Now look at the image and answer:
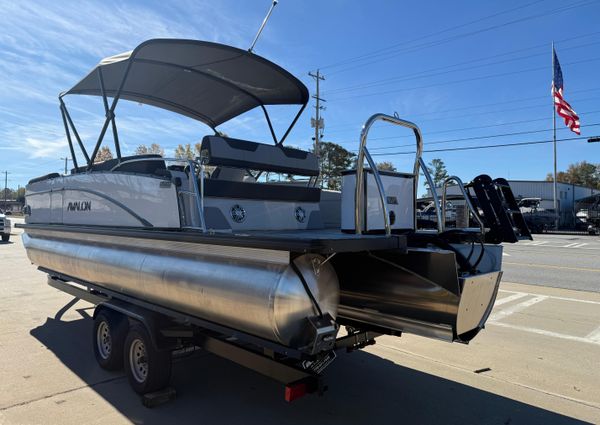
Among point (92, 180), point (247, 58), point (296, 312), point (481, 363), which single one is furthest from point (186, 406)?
point (247, 58)

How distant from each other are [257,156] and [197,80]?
2090mm

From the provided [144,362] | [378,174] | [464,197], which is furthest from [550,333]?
[144,362]

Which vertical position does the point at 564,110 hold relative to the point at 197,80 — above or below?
above

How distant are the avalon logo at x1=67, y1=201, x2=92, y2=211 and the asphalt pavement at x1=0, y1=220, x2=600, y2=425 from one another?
1.62m

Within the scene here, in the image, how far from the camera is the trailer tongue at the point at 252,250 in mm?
2941

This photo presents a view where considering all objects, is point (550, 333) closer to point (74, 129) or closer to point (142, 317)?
point (142, 317)

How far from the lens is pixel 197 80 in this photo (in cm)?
625

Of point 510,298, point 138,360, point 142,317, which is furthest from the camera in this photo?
point 510,298

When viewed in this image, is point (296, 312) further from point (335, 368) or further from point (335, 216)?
point (335, 216)

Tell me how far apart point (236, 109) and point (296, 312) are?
195 inches

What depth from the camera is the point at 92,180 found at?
16.9 ft

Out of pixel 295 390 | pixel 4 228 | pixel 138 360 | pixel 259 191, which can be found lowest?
pixel 138 360

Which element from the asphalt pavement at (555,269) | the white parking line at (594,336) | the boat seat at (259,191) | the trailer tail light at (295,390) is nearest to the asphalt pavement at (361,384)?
the white parking line at (594,336)

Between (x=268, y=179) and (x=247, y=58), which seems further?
(x=268, y=179)
